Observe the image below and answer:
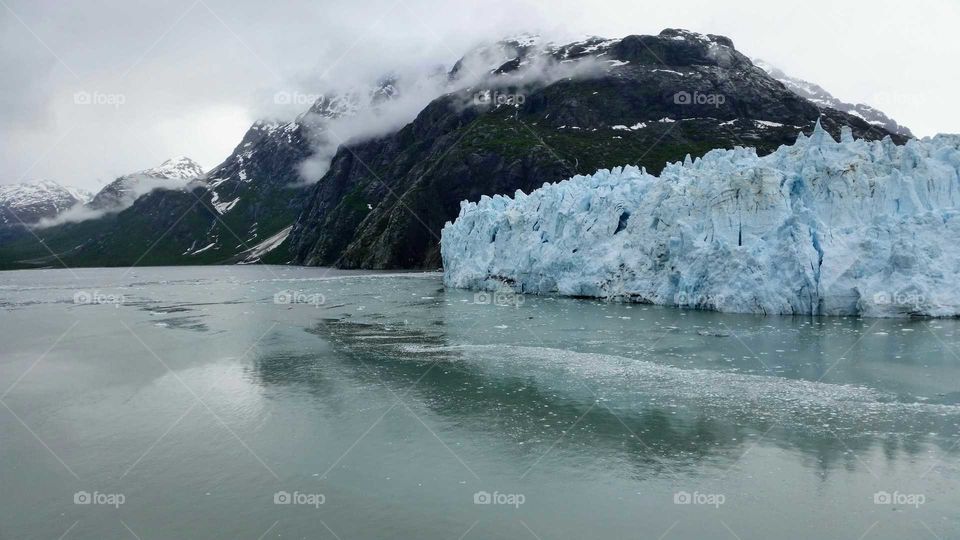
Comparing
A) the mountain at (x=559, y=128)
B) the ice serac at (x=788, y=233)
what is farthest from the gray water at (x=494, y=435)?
the mountain at (x=559, y=128)

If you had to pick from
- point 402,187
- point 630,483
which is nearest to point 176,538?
point 630,483

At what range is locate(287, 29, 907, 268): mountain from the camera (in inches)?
3314

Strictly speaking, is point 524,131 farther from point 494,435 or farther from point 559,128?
point 494,435

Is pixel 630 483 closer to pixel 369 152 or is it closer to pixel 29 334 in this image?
pixel 29 334

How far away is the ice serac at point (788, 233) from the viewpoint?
23828mm

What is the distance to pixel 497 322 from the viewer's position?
26.2m

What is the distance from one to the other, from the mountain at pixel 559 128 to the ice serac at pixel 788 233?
46768 mm

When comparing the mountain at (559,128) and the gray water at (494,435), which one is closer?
the gray water at (494,435)

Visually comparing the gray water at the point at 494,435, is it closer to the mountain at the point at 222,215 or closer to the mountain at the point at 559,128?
the mountain at the point at 559,128

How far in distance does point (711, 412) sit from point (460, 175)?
249 feet

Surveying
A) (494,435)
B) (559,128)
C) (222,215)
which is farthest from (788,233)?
(222,215)

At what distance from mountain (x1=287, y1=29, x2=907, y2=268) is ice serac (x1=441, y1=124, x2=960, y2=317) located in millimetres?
46768

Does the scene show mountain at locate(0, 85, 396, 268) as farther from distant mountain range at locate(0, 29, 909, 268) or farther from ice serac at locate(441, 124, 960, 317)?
ice serac at locate(441, 124, 960, 317)

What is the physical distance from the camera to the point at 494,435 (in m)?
11.7
